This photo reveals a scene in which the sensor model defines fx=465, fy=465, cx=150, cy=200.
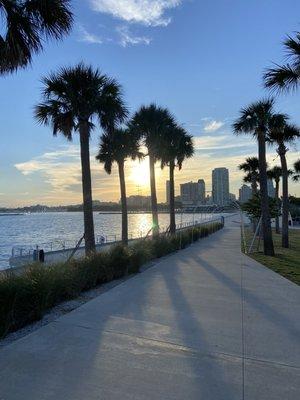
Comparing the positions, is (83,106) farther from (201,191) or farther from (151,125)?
(201,191)

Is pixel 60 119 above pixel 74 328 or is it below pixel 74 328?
above

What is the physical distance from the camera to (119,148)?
99.0 ft

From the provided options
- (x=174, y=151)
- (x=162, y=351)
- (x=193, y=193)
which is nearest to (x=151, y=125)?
(x=174, y=151)

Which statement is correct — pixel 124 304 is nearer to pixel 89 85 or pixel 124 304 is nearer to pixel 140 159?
pixel 89 85

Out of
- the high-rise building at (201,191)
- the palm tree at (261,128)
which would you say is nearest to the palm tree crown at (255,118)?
the palm tree at (261,128)

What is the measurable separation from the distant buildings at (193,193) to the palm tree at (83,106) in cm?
10391

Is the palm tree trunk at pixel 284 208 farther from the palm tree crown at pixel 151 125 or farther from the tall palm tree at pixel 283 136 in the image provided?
the palm tree crown at pixel 151 125

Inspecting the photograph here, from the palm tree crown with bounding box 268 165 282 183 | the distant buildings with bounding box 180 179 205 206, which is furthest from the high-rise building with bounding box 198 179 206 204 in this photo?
the palm tree crown with bounding box 268 165 282 183

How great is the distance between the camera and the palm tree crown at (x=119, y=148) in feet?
99.3

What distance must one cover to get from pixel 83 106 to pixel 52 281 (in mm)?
10970

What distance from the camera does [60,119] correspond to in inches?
717

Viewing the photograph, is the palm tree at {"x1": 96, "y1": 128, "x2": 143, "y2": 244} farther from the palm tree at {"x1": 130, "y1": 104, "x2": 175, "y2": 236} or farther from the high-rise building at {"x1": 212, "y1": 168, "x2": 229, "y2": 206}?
the high-rise building at {"x1": 212, "y1": 168, "x2": 229, "y2": 206}

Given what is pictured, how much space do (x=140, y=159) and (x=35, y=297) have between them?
24.7m

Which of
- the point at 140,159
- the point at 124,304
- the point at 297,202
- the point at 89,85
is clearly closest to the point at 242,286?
the point at 124,304
